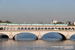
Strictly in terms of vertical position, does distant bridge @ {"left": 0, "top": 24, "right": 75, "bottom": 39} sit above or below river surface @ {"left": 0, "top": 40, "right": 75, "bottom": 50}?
above

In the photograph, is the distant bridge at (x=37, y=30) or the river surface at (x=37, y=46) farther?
the distant bridge at (x=37, y=30)

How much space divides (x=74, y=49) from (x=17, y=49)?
46.8 feet

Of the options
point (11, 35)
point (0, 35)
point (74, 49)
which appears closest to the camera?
point (74, 49)

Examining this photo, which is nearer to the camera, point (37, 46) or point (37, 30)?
point (37, 46)

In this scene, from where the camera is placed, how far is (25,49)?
39625 mm

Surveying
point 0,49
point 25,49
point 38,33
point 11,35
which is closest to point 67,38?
point 38,33

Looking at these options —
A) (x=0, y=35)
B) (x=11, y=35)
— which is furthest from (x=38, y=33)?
(x=0, y=35)

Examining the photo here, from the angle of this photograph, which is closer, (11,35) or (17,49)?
(17,49)

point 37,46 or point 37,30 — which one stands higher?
point 37,30

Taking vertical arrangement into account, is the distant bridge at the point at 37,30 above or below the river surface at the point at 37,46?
above

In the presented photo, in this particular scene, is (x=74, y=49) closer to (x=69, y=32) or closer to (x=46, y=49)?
(x=46, y=49)

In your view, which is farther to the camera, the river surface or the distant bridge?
the distant bridge

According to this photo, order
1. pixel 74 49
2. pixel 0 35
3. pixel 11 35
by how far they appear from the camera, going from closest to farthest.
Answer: pixel 74 49, pixel 11 35, pixel 0 35

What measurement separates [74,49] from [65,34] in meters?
23.0
